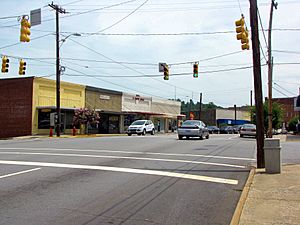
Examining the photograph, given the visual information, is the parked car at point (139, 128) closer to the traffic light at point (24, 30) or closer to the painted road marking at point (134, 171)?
the traffic light at point (24, 30)

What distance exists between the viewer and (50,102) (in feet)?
136

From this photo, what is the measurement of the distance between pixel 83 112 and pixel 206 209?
34.5 m

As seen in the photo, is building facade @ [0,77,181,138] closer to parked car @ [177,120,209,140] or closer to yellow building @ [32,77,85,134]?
yellow building @ [32,77,85,134]

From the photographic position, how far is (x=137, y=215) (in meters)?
6.96

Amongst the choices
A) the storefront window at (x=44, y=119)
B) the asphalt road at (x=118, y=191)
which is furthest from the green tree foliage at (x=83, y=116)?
the asphalt road at (x=118, y=191)

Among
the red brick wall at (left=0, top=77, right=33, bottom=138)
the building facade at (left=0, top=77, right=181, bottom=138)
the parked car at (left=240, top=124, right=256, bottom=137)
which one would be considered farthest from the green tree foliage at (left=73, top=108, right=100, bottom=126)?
the parked car at (left=240, top=124, right=256, bottom=137)

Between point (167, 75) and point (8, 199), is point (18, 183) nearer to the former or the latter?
point (8, 199)

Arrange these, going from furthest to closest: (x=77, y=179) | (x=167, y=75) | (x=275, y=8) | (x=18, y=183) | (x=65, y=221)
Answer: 1. (x=167, y=75)
2. (x=275, y=8)
3. (x=77, y=179)
4. (x=18, y=183)
5. (x=65, y=221)

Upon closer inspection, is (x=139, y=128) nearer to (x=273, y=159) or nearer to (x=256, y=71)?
(x=256, y=71)

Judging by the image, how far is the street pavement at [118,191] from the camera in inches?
269

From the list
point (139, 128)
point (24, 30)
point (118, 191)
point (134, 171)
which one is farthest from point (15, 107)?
point (118, 191)

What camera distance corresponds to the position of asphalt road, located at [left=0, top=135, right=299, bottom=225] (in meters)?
6.84

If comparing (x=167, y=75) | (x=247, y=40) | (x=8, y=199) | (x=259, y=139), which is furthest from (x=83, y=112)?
(x=8, y=199)

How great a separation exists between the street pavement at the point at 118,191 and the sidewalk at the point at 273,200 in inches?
13.9
